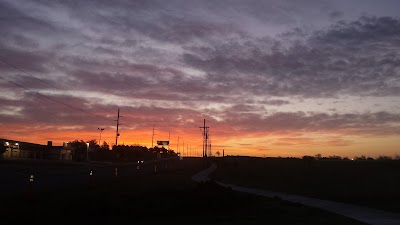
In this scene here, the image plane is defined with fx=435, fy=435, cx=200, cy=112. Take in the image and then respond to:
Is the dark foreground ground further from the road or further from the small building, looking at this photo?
the small building

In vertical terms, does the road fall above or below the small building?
below

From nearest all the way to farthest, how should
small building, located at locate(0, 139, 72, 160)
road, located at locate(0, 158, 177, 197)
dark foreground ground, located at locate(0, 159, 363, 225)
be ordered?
dark foreground ground, located at locate(0, 159, 363, 225) < road, located at locate(0, 158, 177, 197) < small building, located at locate(0, 139, 72, 160)

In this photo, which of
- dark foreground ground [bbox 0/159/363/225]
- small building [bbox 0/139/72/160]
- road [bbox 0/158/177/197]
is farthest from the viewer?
small building [bbox 0/139/72/160]

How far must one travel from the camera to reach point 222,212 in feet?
61.3

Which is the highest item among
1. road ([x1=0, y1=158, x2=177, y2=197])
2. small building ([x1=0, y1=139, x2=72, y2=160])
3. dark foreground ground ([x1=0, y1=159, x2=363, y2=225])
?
small building ([x1=0, y1=139, x2=72, y2=160])

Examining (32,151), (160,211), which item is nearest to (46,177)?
(160,211)

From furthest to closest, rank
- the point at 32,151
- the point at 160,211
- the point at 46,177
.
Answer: the point at 32,151 → the point at 46,177 → the point at 160,211

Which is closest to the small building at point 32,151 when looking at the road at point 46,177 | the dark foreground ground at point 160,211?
the road at point 46,177

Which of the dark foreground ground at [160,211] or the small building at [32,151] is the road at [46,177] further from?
the small building at [32,151]

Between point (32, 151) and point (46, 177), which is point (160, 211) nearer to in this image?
point (46, 177)

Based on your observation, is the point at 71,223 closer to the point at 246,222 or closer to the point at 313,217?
the point at 246,222

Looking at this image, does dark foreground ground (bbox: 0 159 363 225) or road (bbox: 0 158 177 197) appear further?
road (bbox: 0 158 177 197)

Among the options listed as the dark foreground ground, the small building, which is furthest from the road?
the small building

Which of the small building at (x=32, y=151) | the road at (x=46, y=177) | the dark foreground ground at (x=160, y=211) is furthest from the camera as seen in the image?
the small building at (x=32, y=151)
